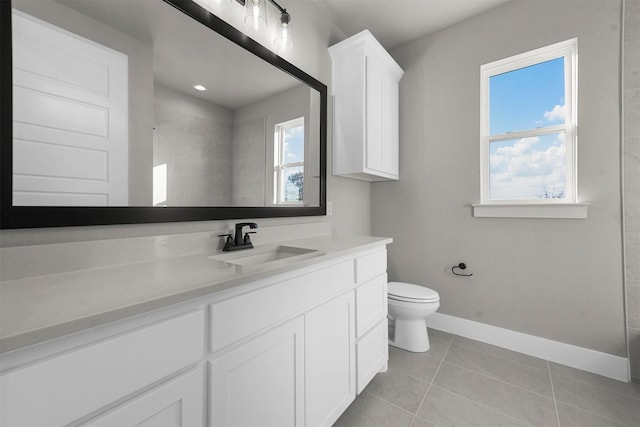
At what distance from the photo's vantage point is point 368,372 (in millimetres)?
1561

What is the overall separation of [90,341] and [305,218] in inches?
58.2

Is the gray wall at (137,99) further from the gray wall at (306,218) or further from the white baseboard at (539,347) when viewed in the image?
the white baseboard at (539,347)

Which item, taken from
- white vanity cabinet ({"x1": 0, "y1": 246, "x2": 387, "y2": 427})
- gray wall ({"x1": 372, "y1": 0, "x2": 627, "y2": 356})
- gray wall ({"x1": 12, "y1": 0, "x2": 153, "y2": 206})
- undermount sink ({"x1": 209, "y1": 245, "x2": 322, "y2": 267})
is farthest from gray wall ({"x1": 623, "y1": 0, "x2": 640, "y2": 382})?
gray wall ({"x1": 12, "y1": 0, "x2": 153, "y2": 206})

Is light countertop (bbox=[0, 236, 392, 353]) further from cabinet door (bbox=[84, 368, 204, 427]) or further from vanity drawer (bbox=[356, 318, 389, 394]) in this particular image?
vanity drawer (bbox=[356, 318, 389, 394])

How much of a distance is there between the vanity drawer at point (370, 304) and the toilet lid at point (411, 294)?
334 millimetres

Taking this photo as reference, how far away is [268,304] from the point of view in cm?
93

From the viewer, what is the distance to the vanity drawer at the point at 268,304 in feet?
2.57

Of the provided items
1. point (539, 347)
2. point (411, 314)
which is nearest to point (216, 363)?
point (411, 314)

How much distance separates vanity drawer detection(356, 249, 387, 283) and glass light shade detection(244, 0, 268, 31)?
58.3 inches

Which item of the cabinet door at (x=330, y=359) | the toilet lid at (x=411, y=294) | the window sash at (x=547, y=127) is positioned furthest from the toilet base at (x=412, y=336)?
the window sash at (x=547, y=127)

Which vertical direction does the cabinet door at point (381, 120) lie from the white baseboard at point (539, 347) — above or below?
above

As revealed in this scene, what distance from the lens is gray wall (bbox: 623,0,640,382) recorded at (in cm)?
169

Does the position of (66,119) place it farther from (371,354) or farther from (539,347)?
(539,347)

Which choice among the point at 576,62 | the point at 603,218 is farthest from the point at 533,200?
the point at 576,62
